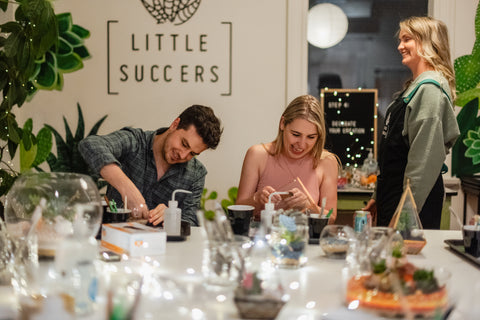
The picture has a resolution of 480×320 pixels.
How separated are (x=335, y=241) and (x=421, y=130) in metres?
0.99

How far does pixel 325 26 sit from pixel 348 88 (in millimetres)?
547

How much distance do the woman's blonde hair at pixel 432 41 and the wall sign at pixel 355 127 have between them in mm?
1780

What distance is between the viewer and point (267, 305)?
1134mm

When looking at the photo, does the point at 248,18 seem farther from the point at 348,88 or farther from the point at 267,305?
the point at 267,305

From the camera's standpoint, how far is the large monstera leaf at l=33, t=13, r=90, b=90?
4242 mm

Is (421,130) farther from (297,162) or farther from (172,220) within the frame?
(172,220)

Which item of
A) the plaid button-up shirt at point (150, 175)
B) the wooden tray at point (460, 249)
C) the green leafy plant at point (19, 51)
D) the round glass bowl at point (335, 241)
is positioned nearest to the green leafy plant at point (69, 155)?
the green leafy plant at point (19, 51)

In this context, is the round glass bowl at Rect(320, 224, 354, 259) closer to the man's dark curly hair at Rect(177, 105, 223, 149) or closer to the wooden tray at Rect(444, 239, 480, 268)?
the wooden tray at Rect(444, 239, 480, 268)

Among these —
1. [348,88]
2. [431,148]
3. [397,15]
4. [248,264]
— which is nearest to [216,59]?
[348,88]

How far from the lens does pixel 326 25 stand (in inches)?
178

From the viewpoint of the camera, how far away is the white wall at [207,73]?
429cm

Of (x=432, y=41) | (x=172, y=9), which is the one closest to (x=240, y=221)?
(x=432, y=41)

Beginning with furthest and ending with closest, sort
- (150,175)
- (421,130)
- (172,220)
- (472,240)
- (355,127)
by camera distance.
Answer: (355,127) → (150,175) → (421,130) → (172,220) → (472,240)

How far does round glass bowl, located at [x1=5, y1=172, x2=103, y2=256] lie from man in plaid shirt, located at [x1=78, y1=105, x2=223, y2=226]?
66 centimetres
